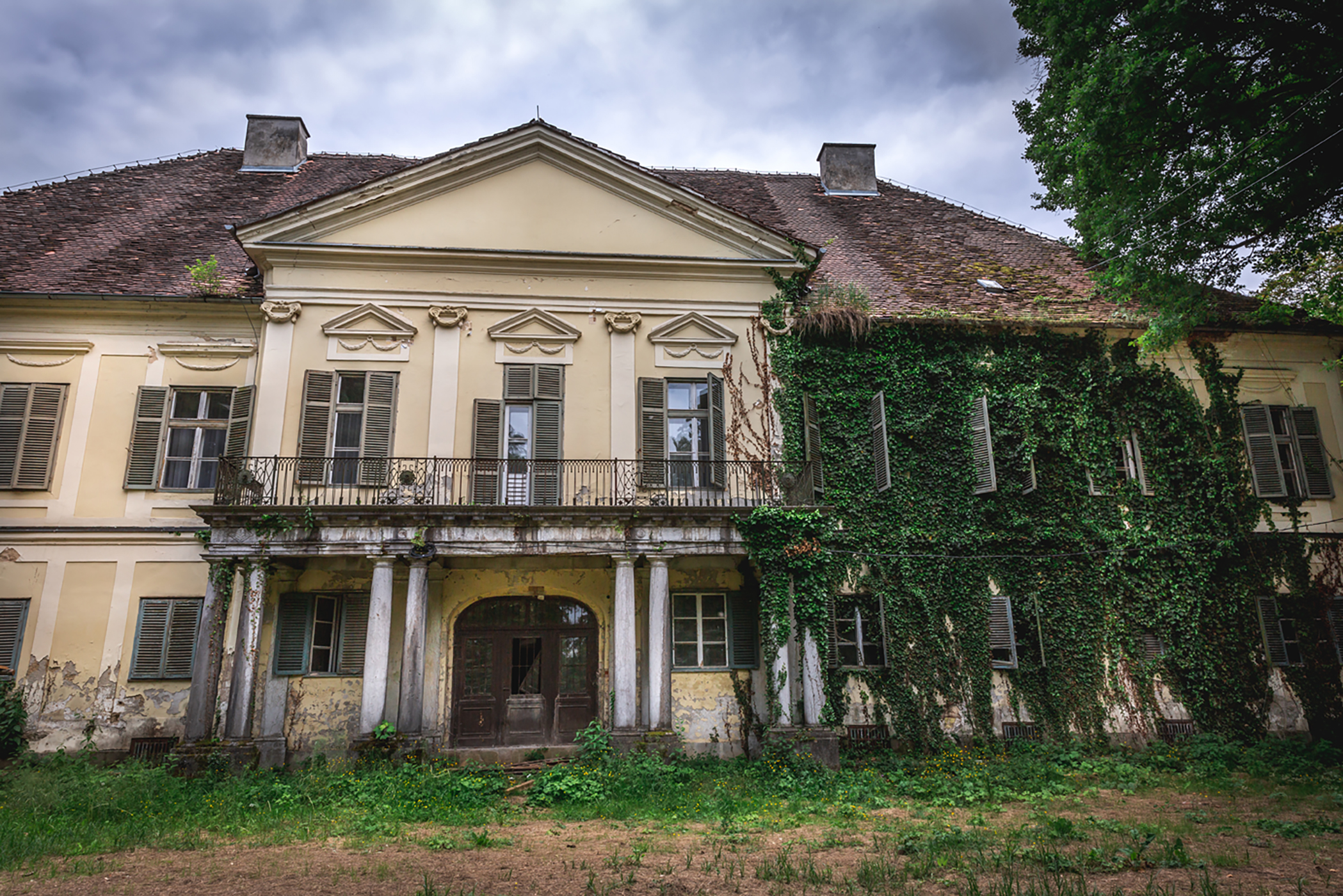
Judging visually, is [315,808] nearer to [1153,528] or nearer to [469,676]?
[469,676]

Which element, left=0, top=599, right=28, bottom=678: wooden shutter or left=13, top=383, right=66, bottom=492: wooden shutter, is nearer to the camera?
left=0, top=599, right=28, bottom=678: wooden shutter

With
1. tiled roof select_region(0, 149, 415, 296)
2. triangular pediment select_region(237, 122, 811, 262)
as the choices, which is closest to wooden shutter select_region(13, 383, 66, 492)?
tiled roof select_region(0, 149, 415, 296)

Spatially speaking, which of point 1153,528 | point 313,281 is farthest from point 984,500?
point 313,281

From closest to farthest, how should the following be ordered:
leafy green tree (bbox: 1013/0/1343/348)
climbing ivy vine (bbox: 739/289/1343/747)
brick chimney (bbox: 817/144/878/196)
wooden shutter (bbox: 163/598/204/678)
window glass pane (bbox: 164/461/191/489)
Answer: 1. leafy green tree (bbox: 1013/0/1343/348)
2. wooden shutter (bbox: 163/598/204/678)
3. climbing ivy vine (bbox: 739/289/1343/747)
4. window glass pane (bbox: 164/461/191/489)
5. brick chimney (bbox: 817/144/878/196)

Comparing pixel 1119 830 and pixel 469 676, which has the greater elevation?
pixel 469 676

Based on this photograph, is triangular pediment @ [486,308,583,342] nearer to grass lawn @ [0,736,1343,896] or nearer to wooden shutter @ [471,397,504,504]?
wooden shutter @ [471,397,504,504]

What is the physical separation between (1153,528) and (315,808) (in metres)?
13.3

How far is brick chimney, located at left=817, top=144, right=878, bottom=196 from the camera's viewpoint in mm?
19391

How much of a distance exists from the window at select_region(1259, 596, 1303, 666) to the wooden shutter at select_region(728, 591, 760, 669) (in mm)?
8438

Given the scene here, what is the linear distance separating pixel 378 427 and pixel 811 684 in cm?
766

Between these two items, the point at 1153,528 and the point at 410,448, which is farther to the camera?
the point at 1153,528

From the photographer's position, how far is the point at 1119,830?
8.16 metres

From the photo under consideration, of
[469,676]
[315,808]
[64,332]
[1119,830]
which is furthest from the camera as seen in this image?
[64,332]

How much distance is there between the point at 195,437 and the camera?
13500 mm
